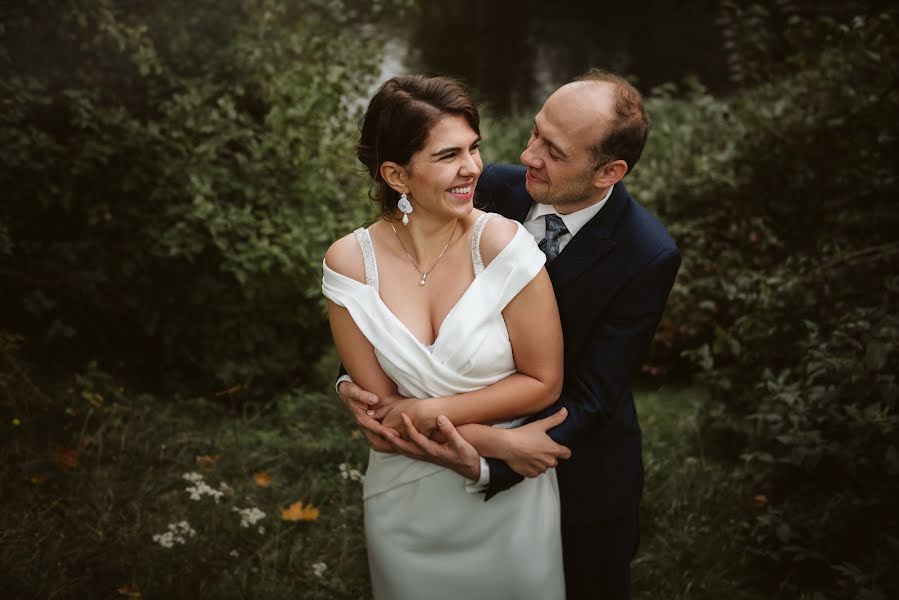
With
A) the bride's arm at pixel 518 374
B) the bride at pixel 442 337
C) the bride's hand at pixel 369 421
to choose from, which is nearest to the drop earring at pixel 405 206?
the bride at pixel 442 337

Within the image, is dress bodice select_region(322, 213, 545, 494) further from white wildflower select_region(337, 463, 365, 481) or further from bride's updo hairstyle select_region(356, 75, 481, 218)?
white wildflower select_region(337, 463, 365, 481)

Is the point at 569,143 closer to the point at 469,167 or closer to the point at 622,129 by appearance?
the point at 622,129

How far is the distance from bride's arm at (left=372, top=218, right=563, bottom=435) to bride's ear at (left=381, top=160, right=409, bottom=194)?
262 millimetres

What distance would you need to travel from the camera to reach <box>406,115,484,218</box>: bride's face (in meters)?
1.96

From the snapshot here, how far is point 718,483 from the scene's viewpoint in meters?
3.76

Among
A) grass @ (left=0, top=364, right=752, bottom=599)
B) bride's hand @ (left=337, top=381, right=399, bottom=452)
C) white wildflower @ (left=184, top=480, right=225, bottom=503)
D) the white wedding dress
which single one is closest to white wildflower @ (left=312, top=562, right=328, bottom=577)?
grass @ (left=0, top=364, right=752, bottom=599)

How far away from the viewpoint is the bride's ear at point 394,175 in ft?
6.64

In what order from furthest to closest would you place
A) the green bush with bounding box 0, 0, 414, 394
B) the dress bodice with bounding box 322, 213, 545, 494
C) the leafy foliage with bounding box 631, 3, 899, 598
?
the green bush with bounding box 0, 0, 414, 394, the leafy foliage with bounding box 631, 3, 899, 598, the dress bodice with bounding box 322, 213, 545, 494

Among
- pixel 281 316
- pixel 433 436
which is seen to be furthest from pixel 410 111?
pixel 281 316

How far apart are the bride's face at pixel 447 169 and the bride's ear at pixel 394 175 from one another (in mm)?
26

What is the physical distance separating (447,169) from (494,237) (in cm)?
21

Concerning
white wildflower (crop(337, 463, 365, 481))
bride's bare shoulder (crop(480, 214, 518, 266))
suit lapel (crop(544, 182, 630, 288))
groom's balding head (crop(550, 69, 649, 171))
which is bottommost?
white wildflower (crop(337, 463, 365, 481))

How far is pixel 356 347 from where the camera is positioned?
2041mm

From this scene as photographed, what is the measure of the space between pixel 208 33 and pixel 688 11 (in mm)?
14796
